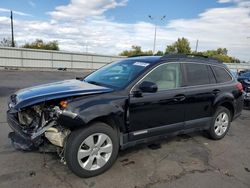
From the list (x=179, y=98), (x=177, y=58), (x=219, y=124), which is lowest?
(x=219, y=124)

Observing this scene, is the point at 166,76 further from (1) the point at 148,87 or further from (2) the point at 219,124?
(2) the point at 219,124

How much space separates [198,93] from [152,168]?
1796 millimetres

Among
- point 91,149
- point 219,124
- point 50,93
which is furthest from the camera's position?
point 219,124

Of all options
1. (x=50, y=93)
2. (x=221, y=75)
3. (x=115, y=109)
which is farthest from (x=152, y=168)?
(x=221, y=75)

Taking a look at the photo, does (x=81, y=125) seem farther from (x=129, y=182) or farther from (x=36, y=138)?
(x=129, y=182)

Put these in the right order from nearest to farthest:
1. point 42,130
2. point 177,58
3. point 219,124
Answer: point 42,130
point 177,58
point 219,124

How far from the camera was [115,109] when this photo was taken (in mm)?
3707

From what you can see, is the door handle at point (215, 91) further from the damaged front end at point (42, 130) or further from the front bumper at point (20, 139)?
the front bumper at point (20, 139)

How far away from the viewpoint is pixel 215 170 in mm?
4066

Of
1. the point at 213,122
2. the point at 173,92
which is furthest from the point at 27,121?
the point at 213,122

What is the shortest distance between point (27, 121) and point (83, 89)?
39.1 inches

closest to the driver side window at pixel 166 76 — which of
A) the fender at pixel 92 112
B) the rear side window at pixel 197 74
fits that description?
the rear side window at pixel 197 74

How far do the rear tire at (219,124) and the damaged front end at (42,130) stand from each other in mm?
3345

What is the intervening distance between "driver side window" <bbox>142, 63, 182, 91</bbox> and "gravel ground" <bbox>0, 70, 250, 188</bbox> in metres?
1.27
